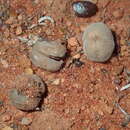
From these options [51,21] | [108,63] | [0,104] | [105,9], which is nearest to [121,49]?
[108,63]

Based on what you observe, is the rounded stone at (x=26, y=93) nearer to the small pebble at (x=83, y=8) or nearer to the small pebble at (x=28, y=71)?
the small pebble at (x=28, y=71)

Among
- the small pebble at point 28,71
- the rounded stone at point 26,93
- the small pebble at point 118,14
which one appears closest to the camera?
the rounded stone at point 26,93

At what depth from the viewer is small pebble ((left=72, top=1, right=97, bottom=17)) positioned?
288cm

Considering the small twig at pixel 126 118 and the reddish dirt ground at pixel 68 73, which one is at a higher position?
the reddish dirt ground at pixel 68 73

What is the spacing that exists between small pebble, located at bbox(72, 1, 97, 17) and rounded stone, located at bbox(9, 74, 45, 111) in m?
0.63

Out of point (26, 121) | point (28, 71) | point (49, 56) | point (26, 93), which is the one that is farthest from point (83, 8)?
point (26, 121)

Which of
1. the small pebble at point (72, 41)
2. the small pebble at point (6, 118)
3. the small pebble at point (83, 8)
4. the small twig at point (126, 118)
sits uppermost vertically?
the small pebble at point (83, 8)

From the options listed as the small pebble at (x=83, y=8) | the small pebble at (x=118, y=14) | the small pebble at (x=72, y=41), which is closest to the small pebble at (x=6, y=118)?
the small pebble at (x=72, y=41)

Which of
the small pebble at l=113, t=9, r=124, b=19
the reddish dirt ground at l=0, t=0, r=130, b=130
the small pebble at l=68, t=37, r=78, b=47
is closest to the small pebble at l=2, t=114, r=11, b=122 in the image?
the reddish dirt ground at l=0, t=0, r=130, b=130

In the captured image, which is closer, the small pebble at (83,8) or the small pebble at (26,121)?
the small pebble at (26,121)

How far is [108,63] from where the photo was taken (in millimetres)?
2840

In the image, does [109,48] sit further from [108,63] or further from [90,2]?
[90,2]

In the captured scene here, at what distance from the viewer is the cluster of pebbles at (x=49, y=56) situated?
2.62 meters

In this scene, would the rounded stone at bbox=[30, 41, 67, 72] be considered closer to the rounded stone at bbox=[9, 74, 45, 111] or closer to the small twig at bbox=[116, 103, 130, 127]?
the rounded stone at bbox=[9, 74, 45, 111]
